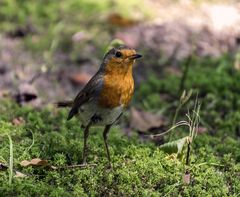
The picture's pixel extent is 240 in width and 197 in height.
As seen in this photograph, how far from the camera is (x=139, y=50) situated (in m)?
6.91

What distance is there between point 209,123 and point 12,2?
3437 millimetres

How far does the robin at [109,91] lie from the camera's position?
4.23 meters

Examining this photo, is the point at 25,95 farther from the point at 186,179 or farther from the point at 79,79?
the point at 186,179

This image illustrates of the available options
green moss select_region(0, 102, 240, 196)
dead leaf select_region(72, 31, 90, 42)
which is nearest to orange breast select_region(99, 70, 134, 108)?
green moss select_region(0, 102, 240, 196)

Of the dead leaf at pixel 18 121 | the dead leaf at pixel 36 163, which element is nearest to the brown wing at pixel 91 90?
the dead leaf at pixel 36 163

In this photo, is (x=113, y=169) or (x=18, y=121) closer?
(x=113, y=169)

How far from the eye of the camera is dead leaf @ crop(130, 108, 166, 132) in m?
5.37

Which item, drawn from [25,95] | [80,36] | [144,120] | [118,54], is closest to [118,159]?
[118,54]

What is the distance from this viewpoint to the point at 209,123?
5523 mm

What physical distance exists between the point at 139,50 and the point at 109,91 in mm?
2761

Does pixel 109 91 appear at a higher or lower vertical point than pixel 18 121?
higher

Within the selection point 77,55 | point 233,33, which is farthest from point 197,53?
point 77,55

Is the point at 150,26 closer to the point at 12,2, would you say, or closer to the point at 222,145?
the point at 12,2

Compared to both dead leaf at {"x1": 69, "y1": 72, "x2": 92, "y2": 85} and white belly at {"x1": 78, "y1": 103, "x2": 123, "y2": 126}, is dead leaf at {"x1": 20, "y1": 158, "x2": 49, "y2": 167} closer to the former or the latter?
white belly at {"x1": 78, "y1": 103, "x2": 123, "y2": 126}
